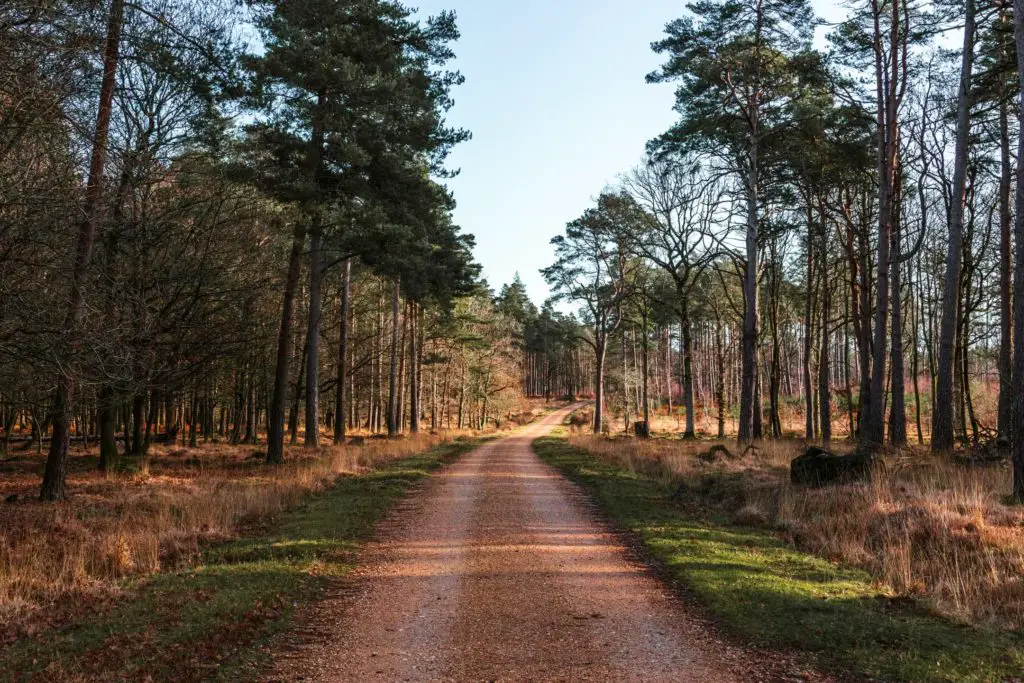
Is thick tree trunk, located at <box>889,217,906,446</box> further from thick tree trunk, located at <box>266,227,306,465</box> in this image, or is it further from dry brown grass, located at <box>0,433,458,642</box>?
thick tree trunk, located at <box>266,227,306,465</box>

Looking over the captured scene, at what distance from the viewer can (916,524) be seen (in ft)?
26.7

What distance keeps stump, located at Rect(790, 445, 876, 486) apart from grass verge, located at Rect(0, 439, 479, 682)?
8.12m

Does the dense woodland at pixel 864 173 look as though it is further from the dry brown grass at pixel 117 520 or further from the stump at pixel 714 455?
the dry brown grass at pixel 117 520

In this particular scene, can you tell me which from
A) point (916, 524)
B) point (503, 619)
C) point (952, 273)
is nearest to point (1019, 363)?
point (916, 524)

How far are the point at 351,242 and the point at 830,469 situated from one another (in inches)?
545

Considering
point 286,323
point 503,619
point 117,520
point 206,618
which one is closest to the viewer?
point 206,618

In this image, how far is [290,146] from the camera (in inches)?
706

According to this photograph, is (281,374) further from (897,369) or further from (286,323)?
(897,369)

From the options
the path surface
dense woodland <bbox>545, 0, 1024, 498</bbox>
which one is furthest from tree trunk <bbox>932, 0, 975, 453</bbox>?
the path surface

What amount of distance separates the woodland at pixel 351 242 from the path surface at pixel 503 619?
2.49 m

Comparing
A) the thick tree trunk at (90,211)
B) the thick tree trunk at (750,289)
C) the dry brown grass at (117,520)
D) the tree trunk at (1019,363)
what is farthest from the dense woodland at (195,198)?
the tree trunk at (1019,363)

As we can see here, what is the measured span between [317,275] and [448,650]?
56.4ft

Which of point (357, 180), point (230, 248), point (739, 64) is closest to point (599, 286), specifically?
point (739, 64)

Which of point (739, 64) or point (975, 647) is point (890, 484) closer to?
point (975, 647)
